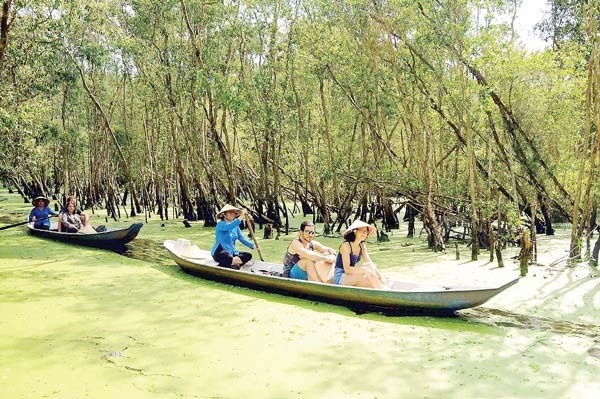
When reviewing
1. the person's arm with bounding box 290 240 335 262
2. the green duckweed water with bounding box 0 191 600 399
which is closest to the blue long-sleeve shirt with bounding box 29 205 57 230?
the green duckweed water with bounding box 0 191 600 399

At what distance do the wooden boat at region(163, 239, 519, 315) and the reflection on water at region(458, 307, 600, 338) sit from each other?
0.22 m

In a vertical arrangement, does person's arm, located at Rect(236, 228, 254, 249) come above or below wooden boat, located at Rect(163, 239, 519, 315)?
above

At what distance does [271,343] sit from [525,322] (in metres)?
2.42

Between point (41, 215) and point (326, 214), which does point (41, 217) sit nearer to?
point (41, 215)

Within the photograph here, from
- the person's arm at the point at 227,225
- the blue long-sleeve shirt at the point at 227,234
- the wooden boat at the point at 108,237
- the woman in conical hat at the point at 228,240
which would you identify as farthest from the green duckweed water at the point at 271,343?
the wooden boat at the point at 108,237

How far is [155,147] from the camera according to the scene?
18828 millimetres

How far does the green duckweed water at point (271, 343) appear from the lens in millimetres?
3566

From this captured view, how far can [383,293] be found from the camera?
5305mm

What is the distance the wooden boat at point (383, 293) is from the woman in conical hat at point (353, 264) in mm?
162

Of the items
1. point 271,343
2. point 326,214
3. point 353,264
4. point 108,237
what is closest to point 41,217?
point 108,237

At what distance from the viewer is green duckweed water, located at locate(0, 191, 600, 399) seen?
357cm

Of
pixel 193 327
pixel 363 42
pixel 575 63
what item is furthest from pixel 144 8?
pixel 193 327

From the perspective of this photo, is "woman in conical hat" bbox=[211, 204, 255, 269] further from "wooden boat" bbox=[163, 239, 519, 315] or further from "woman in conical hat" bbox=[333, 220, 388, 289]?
"woman in conical hat" bbox=[333, 220, 388, 289]

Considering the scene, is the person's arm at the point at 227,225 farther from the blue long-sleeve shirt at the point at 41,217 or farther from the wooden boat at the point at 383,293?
the blue long-sleeve shirt at the point at 41,217
